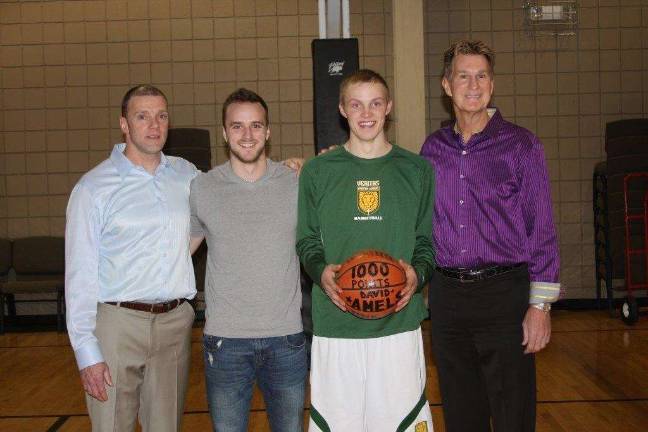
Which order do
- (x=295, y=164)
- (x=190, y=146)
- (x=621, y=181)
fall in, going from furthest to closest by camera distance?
(x=190, y=146) < (x=621, y=181) < (x=295, y=164)

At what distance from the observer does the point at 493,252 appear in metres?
2.49

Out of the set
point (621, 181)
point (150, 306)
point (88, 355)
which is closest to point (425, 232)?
point (150, 306)

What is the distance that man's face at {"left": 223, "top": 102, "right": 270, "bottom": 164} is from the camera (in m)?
2.49

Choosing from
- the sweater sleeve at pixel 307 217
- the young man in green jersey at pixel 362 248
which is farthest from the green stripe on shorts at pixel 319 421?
the sweater sleeve at pixel 307 217

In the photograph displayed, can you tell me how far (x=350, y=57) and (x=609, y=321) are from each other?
14.8 ft

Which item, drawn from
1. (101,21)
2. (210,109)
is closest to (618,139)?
(210,109)

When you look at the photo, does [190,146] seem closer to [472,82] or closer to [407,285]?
[472,82]

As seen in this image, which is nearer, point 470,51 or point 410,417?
point 410,417

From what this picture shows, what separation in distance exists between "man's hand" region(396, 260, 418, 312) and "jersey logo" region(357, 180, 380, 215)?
196mm

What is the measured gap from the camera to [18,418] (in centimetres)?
446

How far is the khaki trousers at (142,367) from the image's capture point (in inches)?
98.7

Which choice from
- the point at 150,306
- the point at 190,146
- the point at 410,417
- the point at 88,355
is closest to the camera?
the point at 410,417

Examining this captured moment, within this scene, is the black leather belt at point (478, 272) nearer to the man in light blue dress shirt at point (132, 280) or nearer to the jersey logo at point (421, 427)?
the jersey logo at point (421, 427)

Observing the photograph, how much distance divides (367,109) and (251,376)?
3.12ft
